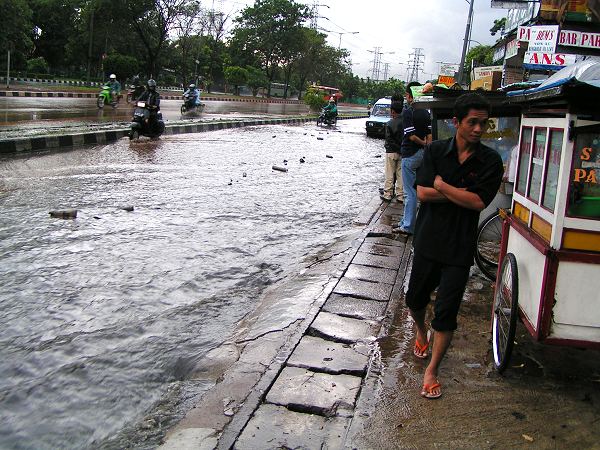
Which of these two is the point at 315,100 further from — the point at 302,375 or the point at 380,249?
the point at 302,375

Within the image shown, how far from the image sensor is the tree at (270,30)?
6825 centimetres

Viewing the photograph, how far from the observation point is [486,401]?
325cm

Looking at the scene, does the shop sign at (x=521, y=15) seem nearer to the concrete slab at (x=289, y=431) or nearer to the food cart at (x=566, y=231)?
the food cart at (x=566, y=231)

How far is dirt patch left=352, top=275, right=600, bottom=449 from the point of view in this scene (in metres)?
2.87

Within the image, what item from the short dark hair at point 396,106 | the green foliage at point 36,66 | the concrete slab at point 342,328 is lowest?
the concrete slab at point 342,328

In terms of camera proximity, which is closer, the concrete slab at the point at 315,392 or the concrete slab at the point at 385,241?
the concrete slab at the point at 315,392

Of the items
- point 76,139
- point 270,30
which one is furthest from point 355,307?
point 270,30

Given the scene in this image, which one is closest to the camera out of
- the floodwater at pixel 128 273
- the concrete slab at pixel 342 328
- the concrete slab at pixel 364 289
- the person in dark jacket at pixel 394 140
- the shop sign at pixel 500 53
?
the floodwater at pixel 128 273

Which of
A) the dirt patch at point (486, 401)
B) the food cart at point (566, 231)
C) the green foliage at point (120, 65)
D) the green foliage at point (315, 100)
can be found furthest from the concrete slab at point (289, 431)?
the green foliage at point (120, 65)

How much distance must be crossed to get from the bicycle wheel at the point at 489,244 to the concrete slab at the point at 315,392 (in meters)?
2.53

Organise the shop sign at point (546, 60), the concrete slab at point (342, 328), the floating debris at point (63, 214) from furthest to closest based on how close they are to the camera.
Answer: the shop sign at point (546, 60), the floating debris at point (63, 214), the concrete slab at point (342, 328)

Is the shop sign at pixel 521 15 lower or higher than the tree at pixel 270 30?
lower

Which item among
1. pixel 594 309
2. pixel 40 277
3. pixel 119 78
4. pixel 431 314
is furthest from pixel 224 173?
pixel 119 78

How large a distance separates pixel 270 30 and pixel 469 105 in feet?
231
